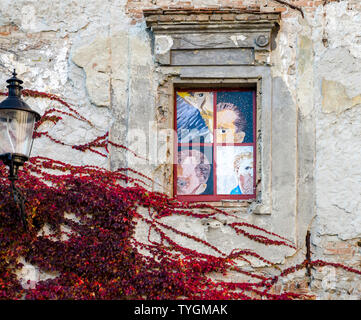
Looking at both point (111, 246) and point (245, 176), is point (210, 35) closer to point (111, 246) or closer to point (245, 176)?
point (245, 176)

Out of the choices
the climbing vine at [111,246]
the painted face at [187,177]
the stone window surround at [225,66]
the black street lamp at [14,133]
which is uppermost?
the stone window surround at [225,66]

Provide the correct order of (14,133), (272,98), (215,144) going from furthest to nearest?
(215,144) < (272,98) < (14,133)

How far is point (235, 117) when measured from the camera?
627 cm

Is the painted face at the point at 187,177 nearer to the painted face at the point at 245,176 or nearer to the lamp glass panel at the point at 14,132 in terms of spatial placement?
the painted face at the point at 245,176

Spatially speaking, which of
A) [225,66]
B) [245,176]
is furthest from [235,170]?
[225,66]

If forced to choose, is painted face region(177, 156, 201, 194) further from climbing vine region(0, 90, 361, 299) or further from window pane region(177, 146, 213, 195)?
climbing vine region(0, 90, 361, 299)

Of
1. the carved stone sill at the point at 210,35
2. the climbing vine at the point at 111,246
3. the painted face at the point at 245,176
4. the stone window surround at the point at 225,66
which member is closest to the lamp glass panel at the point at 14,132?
the climbing vine at the point at 111,246

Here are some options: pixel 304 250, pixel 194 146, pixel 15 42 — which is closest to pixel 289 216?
pixel 304 250

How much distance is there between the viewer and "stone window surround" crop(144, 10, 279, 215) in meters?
6.00

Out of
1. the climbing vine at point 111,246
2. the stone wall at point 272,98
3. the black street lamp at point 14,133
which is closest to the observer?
the black street lamp at point 14,133

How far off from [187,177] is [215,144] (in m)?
0.46

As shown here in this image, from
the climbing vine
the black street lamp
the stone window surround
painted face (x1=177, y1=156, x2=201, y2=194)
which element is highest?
the stone window surround

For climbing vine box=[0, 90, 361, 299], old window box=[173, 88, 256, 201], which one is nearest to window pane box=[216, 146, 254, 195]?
old window box=[173, 88, 256, 201]

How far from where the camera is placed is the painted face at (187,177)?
620 centimetres
